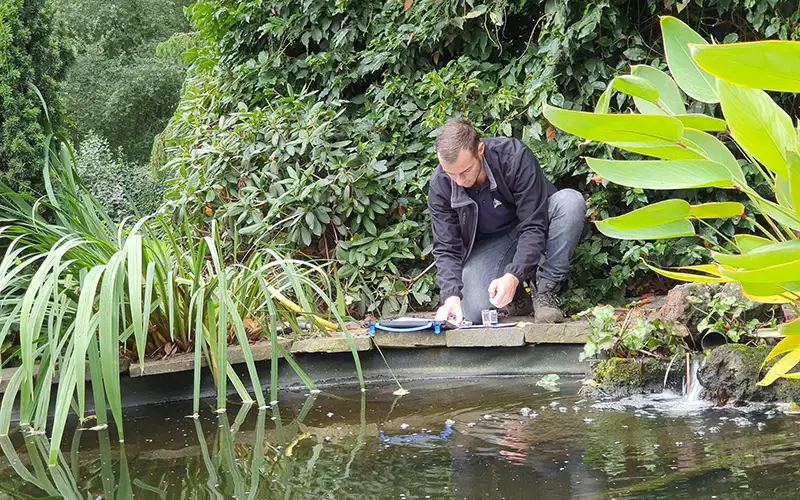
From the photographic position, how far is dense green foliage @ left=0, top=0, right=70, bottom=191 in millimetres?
3766

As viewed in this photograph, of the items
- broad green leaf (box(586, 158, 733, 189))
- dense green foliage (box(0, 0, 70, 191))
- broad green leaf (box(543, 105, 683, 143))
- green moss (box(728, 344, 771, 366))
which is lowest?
green moss (box(728, 344, 771, 366))

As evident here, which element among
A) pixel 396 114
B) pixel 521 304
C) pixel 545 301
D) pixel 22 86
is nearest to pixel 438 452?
pixel 545 301

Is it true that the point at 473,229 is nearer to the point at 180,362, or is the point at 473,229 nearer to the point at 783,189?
the point at 180,362

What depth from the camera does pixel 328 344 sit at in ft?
12.2

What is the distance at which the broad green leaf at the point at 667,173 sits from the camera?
1464 mm

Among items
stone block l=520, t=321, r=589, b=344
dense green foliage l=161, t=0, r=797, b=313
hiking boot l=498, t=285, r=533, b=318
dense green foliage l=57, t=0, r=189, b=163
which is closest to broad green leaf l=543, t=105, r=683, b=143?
stone block l=520, t=321, r=589, b=344

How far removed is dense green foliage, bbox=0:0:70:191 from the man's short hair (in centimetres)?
184

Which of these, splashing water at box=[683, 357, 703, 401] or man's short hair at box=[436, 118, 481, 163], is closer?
splashing water at box=[683, 357, 703, 401]

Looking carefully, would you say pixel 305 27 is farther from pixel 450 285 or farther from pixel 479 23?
pixel 450 285

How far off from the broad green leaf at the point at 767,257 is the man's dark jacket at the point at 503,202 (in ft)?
8.73

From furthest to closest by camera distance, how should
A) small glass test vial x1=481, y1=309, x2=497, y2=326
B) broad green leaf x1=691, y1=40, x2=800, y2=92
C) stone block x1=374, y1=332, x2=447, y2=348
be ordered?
small glass test vial x1=481, y1=309, x2=497, y2=326, stone block x1=374, y1=332, x2=447, y2=348, broad green leaf x1=691, y1=40, x2=800, y2=92

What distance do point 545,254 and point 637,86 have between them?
294cm

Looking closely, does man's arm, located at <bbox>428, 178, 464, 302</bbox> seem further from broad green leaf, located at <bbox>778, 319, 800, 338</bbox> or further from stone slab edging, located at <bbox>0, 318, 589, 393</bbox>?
broad green leaf, located at <bbox>778, 319, 800, 338</bbox>

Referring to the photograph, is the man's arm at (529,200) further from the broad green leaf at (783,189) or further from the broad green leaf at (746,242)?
the broad green leaf at (783,189)
